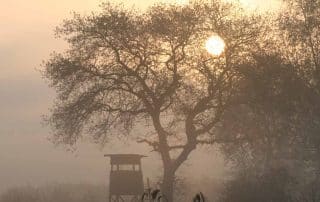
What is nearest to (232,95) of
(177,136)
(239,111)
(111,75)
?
(239,111)

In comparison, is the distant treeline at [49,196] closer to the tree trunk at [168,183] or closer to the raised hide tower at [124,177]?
the raised hide tower at [124,177]

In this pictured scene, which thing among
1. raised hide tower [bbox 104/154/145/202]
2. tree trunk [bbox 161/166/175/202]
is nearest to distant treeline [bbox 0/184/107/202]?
raised hide tower [bbox 104/154/145/202]

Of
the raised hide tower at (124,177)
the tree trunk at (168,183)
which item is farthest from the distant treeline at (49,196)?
the tree trunk at (168,183)

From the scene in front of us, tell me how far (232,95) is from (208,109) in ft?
8.07

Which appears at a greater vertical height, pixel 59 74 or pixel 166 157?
pixel 59 74

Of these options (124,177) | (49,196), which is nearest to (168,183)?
(124,177)

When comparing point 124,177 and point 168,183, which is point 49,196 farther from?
point 168,183

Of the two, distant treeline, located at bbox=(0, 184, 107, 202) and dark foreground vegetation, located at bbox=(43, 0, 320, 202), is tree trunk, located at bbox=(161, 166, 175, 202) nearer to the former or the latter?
dark foreground vegetation, located at bbox=(43, 0, 320, 202)

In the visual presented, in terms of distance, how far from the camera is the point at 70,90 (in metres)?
35.6

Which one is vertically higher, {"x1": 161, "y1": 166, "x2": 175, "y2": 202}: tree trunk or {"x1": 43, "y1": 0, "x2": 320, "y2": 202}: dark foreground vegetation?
{"x1": 43, "y1": 0, "x2": 320, "y2": 202}: dark foreground vegetation

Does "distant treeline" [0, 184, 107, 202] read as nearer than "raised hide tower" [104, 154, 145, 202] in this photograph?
No

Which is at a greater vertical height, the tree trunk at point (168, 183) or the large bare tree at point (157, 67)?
the large bare tree at point (157, 67)

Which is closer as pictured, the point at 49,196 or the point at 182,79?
the point at 182,79

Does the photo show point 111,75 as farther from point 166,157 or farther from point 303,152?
point 303,152
